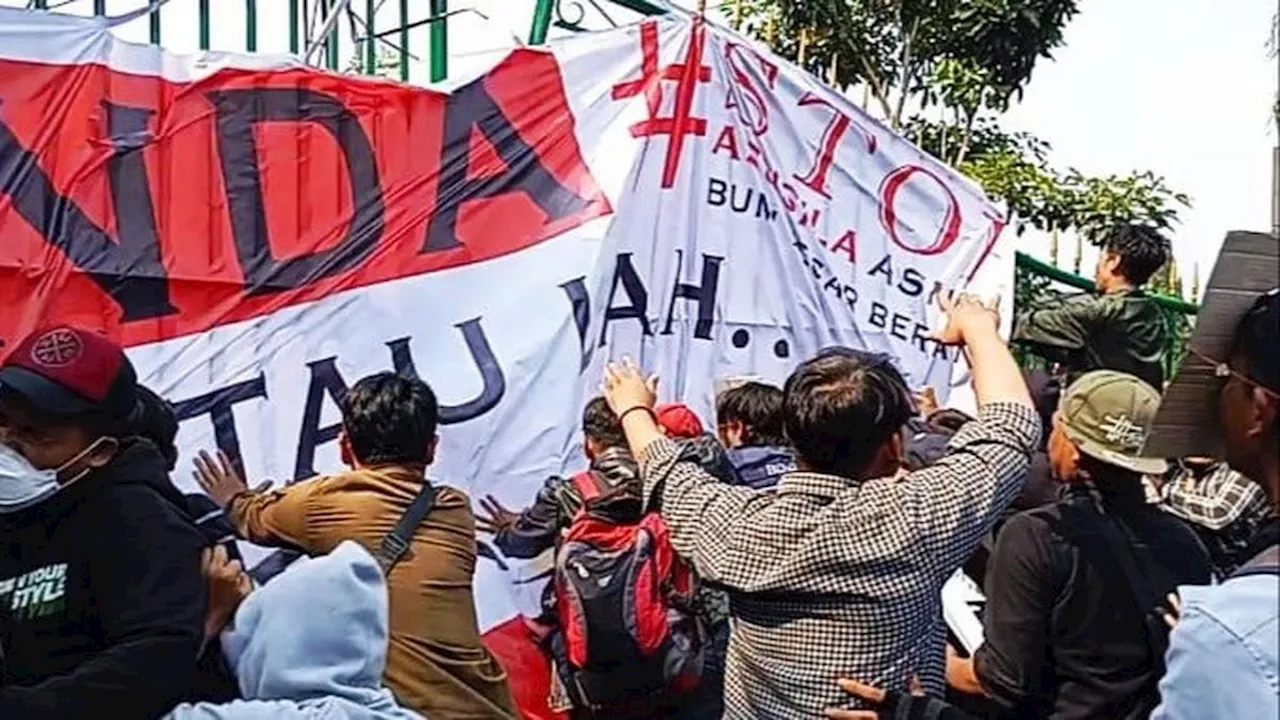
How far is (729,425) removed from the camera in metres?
4.72

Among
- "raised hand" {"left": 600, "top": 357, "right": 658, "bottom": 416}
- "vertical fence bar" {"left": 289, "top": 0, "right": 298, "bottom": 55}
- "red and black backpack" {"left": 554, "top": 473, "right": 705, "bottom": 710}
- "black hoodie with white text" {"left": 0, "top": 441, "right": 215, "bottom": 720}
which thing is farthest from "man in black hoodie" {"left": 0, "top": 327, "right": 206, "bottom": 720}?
"vertical fence bar" {"left": 289, "top": 0, "right": 298, "bottom": 55}

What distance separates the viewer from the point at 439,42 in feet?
17.9

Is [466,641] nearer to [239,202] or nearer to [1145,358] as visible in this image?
[239,202]

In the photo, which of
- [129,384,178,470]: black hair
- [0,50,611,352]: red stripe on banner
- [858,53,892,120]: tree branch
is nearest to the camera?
[129,384,178,470]: black hair

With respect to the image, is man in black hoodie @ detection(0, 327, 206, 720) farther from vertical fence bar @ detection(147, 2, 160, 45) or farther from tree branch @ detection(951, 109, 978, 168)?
tree branch @ detection(951, 109, 978, 168)

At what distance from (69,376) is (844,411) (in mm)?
1197

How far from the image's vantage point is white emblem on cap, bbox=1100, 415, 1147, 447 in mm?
3193

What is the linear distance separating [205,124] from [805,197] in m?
1.94

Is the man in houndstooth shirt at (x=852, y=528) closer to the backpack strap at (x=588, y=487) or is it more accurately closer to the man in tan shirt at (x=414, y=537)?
the man in tan shirt at (x=414, y=537)

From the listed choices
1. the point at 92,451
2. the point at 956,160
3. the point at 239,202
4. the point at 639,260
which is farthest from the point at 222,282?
the point at 956,160

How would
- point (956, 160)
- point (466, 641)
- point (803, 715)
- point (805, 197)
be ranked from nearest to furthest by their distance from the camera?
point (803, 715) < point (466, 641) < point (805, 197) < point (956, 160)

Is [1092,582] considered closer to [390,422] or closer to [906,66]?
[390,422]

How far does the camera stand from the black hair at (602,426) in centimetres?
457

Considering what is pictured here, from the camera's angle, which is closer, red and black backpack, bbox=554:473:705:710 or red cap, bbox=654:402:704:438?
red and black backpack, bbox=554:473:705:710
